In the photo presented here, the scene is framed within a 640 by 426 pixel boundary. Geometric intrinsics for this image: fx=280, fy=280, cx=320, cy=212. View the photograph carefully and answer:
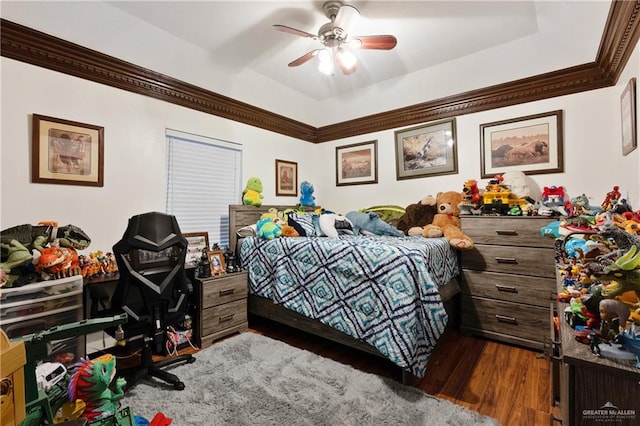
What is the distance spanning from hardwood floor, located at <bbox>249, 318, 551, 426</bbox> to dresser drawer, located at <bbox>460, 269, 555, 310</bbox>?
413 millimetres

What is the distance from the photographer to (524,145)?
2.80 m

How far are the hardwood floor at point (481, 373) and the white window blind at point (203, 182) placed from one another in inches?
52.7

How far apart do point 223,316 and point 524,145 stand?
3356mm

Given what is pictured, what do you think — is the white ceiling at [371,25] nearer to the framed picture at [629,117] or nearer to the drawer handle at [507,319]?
the framed picture at [629,117]

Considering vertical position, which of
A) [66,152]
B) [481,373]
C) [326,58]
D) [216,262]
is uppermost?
[326,58]

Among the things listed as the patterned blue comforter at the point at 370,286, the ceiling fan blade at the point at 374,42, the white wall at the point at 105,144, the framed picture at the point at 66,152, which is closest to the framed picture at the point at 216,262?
the patterned blue comforter at the point at 370,286

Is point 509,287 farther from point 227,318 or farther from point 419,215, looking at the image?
point 227,318

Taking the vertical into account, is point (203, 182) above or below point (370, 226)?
above

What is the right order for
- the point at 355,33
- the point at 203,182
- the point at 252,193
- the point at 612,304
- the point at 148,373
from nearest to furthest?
the point at 612,304
the point at 148,373
the point at 355,33
the point at 203,182
the point at 252,193

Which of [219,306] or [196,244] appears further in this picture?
[196,244]

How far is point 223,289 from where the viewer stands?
2.56 m

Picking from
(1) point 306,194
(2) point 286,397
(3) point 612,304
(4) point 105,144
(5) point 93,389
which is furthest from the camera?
(1) point 306,194

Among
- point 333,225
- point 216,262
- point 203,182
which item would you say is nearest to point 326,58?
point 333,225

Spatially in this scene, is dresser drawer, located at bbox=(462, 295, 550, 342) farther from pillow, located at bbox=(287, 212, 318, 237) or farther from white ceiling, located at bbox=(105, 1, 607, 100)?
white ceiling, located at bbox=(105, 1, 607, 100)
